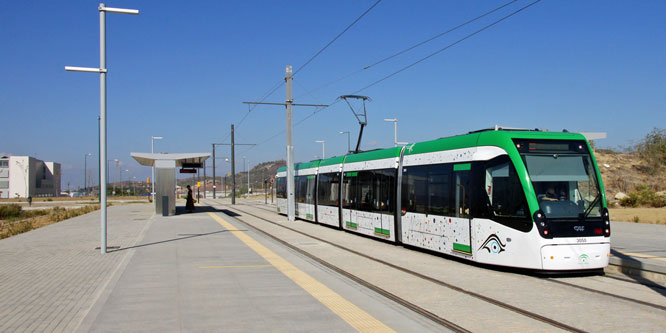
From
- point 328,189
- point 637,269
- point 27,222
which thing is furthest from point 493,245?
point 27,222

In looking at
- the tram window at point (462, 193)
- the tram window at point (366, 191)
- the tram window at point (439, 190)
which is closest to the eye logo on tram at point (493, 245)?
the tram window at point (462, 193)

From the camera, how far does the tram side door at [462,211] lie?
1168 centimetres

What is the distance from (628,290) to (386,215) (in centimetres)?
782

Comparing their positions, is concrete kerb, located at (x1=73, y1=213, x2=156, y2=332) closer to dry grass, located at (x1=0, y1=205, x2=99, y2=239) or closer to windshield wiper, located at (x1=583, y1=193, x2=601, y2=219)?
windshield wiper, located at (x1=583, y1=193, x2=601, y2=219)

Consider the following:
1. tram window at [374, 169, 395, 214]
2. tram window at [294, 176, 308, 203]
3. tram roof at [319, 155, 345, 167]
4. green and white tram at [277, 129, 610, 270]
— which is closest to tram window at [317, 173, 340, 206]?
tram roof at [319, 155, 345, 167]

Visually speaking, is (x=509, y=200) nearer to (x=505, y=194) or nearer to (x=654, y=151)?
(x=505, y=194)

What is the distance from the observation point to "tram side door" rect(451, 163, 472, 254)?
38.3 feet

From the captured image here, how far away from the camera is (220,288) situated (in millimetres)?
9219

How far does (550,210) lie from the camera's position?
402 inches

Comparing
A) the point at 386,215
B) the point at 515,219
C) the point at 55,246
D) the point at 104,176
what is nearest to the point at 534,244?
the point at 515,219

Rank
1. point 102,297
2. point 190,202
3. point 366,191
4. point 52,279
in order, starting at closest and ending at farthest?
point 102,297, point 52,279, point 366,191, point 190,202

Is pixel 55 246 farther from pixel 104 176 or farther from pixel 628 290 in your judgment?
pixel 628 290

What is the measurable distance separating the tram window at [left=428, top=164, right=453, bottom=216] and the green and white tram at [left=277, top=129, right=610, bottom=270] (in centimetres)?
2

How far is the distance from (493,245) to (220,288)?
209 inches
